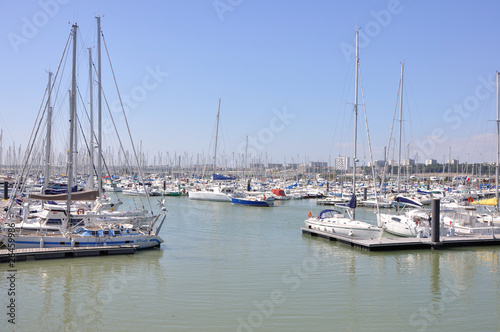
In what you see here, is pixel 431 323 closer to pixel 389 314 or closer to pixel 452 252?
pixel 389 314

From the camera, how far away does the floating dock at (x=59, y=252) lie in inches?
911

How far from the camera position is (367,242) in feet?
95.1

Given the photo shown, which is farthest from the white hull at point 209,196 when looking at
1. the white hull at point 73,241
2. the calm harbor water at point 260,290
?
the white hull at point 73,241

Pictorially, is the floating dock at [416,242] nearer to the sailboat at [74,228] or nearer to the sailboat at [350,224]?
the sailboat at [350,224]

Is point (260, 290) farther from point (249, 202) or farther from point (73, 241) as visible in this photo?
point (249, 202)

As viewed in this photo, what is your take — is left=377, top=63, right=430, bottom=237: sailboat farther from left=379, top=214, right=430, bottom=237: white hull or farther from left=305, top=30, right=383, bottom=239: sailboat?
left=305, top=30, right=383, bottom=239: sailboat

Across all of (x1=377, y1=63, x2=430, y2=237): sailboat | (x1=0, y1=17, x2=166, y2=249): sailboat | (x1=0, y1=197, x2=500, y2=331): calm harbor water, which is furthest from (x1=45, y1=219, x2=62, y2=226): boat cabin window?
(x1=377, y1=63, x2=430, y2=237): sailboat

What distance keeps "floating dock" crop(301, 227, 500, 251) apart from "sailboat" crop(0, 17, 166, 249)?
508 inches

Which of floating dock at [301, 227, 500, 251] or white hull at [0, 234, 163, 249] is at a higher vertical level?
white hull at [0, 234, 163, 249]

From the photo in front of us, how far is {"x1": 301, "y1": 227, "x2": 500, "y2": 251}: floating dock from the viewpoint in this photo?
28781mm

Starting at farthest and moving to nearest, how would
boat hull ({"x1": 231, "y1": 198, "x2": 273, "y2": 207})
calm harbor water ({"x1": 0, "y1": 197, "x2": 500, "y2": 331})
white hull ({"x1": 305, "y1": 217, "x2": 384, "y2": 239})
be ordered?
boat hull ({"x1": 231, "y1": 198, "x2": 273, "y2": 207})
white hull ({"x1": 305, "y1": 217, "x2": 384, "y2": 239})
calm harbor water ({"x1": 0, "y1": 197, "x2": 500, "y2": 331})

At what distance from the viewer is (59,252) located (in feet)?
80.1

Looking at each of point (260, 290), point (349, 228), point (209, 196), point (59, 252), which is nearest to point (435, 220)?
point (349, 228)

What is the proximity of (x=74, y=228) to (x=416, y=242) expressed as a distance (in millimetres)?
21801
